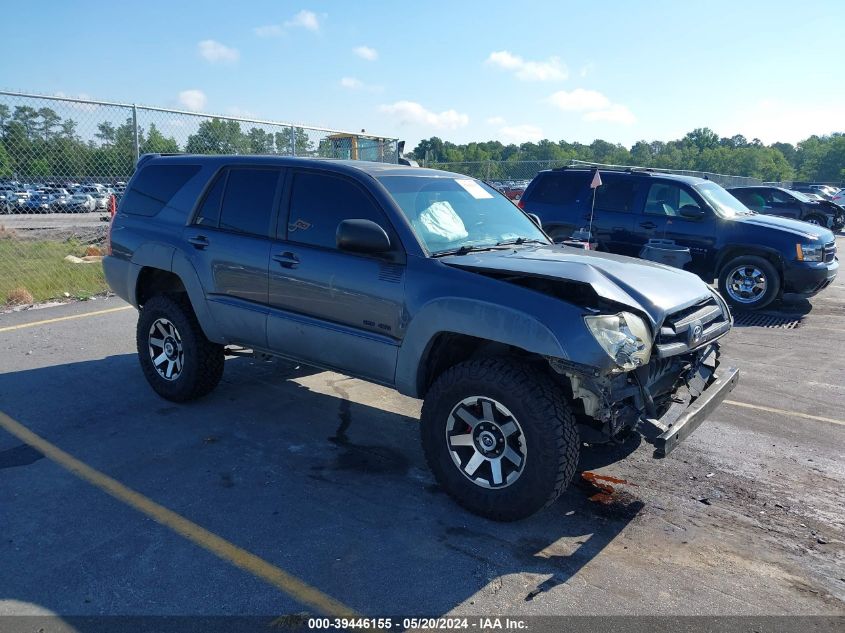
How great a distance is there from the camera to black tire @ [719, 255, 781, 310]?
31.5 feet

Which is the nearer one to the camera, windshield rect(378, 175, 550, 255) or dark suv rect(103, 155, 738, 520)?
dark suv rect(103, 155, 738, 520)

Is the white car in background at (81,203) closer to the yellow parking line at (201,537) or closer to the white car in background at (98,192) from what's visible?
the white car in background at (98,192)

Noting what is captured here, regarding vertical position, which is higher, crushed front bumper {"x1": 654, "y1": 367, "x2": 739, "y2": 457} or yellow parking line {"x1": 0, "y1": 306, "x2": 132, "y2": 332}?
crushed front bumper {"x1": 654, "y1": 367, "x2": 739, "y2": 457}

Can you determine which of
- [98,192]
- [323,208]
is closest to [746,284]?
[323,208]

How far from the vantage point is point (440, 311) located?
3.69 m

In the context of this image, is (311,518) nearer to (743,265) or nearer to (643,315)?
(643,315)

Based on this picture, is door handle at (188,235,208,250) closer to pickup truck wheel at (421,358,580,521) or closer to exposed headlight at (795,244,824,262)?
pickup truck wheel at (421,358,580,521)

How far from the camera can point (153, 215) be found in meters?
5.37

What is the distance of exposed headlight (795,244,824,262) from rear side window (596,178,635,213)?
248 centimetres

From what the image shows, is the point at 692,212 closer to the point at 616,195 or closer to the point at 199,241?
the point at 616,195

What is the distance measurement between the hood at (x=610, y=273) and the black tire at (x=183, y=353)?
2.34 m

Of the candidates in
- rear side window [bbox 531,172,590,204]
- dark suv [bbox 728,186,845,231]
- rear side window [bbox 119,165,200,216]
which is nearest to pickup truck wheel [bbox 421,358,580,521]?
rear side window [bbox 119,165,200,216]

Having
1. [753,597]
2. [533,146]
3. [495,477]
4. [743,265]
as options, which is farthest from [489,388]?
[533,146]

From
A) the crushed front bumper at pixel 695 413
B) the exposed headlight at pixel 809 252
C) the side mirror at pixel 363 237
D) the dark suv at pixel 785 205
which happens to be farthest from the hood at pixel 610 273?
the dark suv at pixel 785 205
